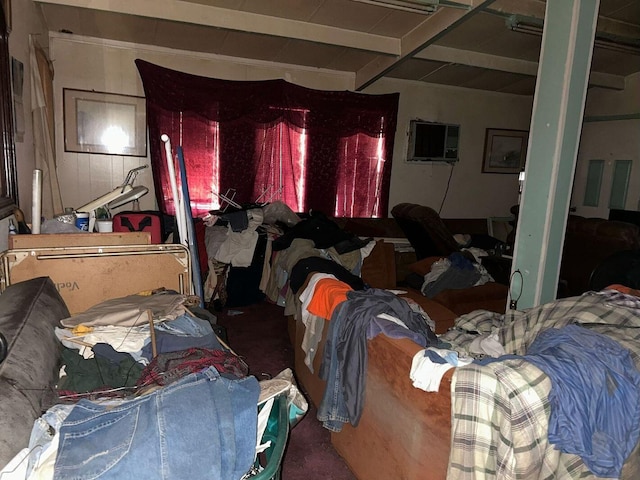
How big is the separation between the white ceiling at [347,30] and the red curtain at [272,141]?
0.38 m

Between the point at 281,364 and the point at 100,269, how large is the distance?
1.39 metres

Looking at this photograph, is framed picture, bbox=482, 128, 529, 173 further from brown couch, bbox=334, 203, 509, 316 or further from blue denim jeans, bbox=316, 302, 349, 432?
blue denim jeans, bbox=316, 302, 349, 432

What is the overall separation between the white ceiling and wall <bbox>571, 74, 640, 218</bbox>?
67 cm

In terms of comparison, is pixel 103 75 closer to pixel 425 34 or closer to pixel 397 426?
pixel 425 34

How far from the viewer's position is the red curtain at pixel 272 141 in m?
4.25

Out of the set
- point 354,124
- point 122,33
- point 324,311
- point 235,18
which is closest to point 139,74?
point 122,33

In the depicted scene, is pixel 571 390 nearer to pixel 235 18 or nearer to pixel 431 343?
pixel 431 343

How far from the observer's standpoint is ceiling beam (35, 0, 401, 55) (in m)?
3.00

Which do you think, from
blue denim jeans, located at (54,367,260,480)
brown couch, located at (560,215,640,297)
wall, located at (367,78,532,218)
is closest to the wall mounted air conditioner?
wall, located at (367,78,532,218)

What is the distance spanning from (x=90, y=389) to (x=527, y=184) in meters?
2.40

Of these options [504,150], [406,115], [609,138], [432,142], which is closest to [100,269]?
[406,115]

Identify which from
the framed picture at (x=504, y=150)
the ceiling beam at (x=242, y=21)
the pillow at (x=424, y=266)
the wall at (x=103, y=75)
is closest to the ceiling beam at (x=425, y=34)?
the ceiling beam at (x=242, y=21)

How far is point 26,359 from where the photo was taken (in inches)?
46.0

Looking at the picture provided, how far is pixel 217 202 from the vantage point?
182 inches
